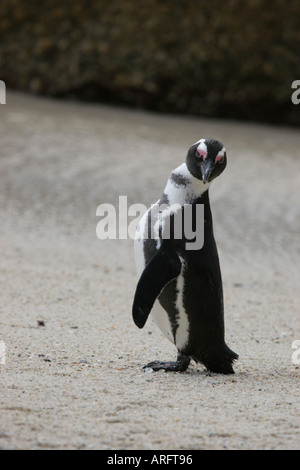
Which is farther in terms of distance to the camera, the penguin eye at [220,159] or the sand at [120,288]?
the penguin eye at [220,159]

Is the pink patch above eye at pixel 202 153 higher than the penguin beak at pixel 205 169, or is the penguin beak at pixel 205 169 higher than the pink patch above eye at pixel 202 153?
the pink patch above eye at pixel 202 153

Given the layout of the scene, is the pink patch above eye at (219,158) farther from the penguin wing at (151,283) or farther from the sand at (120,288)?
the sand at (120,288)

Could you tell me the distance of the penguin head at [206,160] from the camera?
1.99 meters

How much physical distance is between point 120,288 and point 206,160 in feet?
4.69

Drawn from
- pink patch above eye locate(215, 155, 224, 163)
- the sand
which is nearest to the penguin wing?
the sand

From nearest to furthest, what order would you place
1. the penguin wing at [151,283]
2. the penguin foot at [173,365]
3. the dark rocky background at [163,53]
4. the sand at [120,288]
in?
the sand at [120,288] < the penguin wing at [151,283] < the penguin foot at [173,365] < the dark rocky background at [163,53]

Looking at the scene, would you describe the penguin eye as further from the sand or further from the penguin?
the sand

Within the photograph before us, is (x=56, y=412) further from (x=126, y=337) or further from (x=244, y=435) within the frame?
(x=126, y=337)

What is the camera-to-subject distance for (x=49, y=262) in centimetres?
362

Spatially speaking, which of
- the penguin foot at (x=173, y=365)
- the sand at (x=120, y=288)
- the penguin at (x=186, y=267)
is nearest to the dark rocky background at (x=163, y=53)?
the sand at (x=120, y=288)

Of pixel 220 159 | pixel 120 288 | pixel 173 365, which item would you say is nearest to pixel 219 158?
pixel 220 159

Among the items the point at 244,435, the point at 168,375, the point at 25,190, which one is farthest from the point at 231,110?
the point at 244,435

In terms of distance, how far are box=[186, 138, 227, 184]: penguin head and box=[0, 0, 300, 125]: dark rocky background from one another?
4.20 metres
